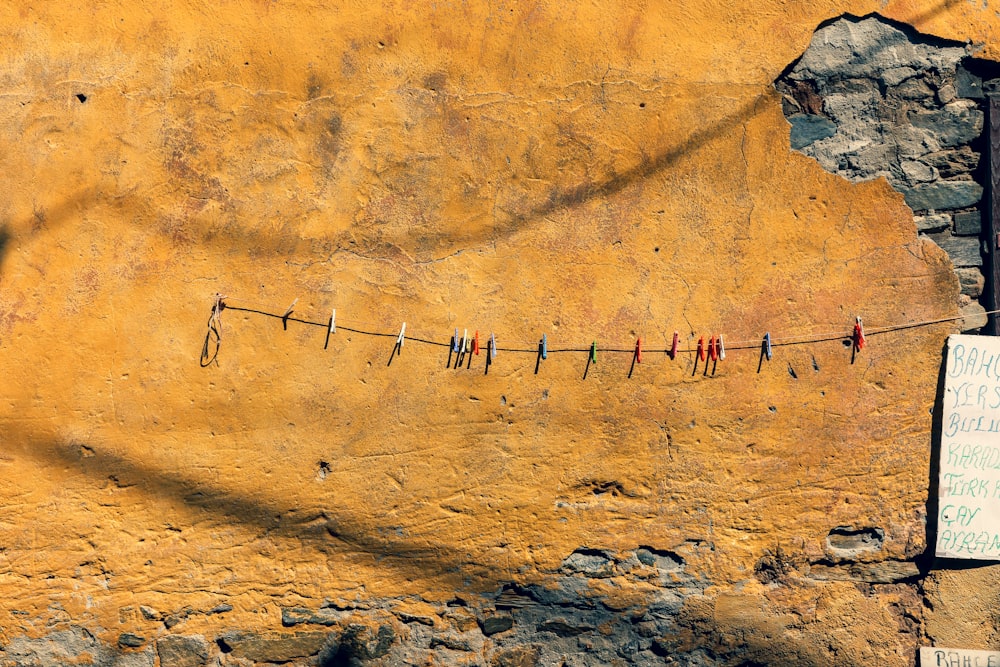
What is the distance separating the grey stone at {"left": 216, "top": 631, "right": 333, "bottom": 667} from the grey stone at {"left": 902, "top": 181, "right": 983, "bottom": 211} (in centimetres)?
274

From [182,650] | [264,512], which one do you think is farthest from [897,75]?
[182,650]

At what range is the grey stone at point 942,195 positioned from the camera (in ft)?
8.64

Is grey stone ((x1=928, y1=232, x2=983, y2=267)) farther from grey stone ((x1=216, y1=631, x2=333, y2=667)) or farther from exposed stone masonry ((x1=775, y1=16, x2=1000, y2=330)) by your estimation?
grey stone ((x1=216, y1=631, x2=333, y2=667))

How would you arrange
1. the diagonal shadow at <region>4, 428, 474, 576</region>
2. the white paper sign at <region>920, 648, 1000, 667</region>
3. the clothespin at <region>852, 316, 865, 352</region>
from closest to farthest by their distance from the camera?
the diagonal shadow at <region>4, 428, 474, 576</region>
the clothespin at <region>852, 316, 865, 352</region>
the white paper sign at <region>920, 648, 1000, 667</region>

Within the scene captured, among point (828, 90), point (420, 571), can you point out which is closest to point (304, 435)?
point (420, 571)

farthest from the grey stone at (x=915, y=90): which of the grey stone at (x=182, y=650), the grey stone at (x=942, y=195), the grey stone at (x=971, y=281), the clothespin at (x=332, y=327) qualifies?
the grey stone at (x=182, y=650)

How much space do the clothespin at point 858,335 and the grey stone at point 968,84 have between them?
0.95m

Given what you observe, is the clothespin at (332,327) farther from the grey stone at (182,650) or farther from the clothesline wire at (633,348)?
the grey stone at (182,650)

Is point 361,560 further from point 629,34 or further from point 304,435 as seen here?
point 629,34

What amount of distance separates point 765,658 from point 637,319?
1.41m

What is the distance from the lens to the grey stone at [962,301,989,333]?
8.69ft

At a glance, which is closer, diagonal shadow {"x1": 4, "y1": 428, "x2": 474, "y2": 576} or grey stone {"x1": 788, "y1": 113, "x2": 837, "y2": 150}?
diagonal shadow {"x1": 4, "y1": 428, "x2": 474, "y2": 576}

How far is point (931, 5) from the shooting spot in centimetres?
261

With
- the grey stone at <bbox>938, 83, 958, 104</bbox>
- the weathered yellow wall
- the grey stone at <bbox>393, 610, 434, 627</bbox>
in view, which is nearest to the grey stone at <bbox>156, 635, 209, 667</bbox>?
the weathered yellow wall
